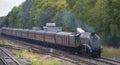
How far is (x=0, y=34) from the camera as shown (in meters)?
131

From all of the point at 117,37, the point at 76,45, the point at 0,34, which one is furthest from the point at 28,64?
the point at 0,34

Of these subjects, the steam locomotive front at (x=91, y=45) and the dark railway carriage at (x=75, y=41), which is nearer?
the steam locomotive front at (x=91, y=45)

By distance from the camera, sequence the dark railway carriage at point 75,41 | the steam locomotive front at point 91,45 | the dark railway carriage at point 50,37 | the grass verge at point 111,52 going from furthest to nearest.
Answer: the dark railway carriage at point 50,37, the grass verge at point 111,52, the dark railway carriage at point 75,41, the steam locomotive front at point 91,45

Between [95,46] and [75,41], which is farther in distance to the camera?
[75,41]

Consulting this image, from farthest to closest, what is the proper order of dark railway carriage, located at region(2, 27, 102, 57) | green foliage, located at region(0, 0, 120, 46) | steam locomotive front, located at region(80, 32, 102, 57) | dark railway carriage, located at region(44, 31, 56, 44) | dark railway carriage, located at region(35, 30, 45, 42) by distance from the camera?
dark railway carriage, located at region(35, 30, 45, 42)
dark railway carriage, located at region(44, 31, 56, 44)
green foliage, located at region(0, 0, 120, 46)
dark railway carriage, located at region(2, 27, 102, 57)
steam locomotive front, located at region(80, 32, 102, 57)

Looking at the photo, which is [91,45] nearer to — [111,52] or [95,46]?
[95,46]

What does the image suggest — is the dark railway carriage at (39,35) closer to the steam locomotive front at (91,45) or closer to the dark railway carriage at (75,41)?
the dark railway carriage at (75,41)

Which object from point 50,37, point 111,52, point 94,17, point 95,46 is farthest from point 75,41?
point 50,37

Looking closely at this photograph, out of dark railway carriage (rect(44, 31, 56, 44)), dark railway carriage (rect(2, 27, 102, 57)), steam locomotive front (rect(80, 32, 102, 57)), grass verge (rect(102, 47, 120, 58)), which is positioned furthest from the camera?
dark railway carriage (rect(44, 31, 56, 44))

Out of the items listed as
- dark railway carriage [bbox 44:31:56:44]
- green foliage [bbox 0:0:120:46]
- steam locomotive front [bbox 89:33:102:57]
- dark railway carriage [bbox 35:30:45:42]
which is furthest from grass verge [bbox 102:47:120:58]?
dark railway carriage [bbox 35:30:45:42]

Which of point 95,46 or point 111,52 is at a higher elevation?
point 95,46

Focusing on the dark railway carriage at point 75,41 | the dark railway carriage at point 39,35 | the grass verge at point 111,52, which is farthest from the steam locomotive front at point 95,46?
the dark railway carriage at point 39,35

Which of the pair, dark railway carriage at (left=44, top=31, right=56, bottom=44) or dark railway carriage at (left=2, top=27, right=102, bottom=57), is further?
dark railway carriage at (left=44, top=31, right=56, bottom=44)

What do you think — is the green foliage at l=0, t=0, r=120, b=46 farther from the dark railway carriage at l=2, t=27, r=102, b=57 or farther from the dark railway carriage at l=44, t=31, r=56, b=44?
the dark railway carriage at l=44, t=31, r=56, b=44
